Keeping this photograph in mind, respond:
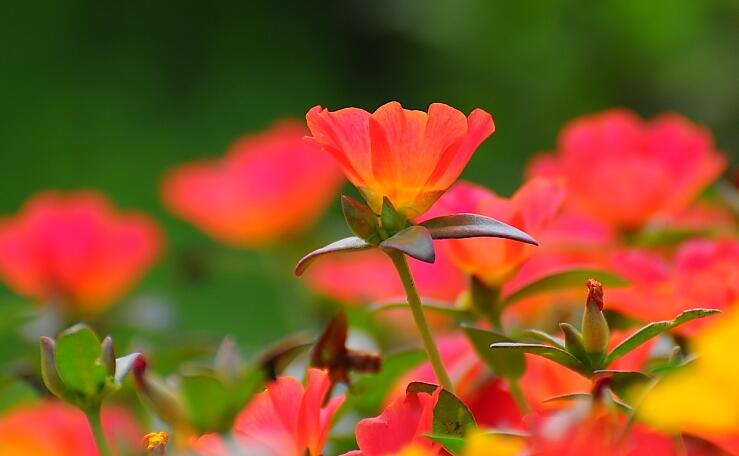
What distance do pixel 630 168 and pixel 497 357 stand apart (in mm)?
223

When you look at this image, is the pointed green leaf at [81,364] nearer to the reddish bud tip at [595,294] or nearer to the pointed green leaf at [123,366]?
the pointed green leaf at [123,366]

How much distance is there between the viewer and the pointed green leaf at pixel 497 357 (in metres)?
0.39

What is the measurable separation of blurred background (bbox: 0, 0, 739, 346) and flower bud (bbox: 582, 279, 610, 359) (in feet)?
3.26

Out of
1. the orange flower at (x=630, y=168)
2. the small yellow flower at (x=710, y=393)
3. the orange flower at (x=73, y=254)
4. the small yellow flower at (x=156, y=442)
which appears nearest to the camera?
the small yellow flower at (x=710, y=393)

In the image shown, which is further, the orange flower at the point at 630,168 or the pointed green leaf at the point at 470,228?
the orange flower at the point at 630,168

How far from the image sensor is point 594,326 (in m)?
0.34

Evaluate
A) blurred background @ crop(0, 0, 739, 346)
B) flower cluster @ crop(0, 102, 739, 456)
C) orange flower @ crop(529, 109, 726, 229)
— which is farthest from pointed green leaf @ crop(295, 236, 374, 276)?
blurred background @ crop(0, 0, 739, 346)

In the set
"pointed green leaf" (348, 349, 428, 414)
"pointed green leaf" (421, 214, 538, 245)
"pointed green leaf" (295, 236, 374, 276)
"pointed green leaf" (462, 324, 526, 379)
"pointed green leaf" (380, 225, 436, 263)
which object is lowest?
"pointed green leaf" (348, 349, 428, 414)

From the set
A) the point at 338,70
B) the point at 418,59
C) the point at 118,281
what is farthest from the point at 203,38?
the point at 118,281

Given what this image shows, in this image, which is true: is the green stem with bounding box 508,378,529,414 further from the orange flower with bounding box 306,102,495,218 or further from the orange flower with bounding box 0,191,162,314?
the orange flower with bounding box 0,191,162,314

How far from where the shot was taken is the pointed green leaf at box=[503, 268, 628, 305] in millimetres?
423

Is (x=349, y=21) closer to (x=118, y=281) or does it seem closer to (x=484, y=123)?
(x=118, y=281)

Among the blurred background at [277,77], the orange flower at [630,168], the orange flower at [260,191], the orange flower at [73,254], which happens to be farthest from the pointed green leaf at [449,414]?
the blurred background at [277,77]

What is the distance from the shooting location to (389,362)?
45 centimetres
